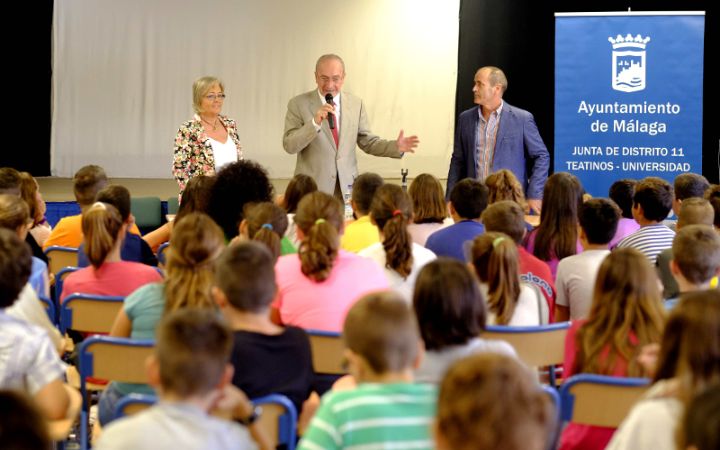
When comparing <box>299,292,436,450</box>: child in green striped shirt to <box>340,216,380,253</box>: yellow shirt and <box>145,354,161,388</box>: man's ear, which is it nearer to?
<box>145,354,161,388</box>: man's ear

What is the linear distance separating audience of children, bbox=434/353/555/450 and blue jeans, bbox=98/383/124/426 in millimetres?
1999

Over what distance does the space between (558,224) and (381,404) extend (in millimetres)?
3302

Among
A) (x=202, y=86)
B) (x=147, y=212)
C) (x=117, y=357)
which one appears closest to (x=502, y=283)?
(x=117, y=357)

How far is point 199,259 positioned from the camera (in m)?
3.64

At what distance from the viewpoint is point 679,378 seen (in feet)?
7.32

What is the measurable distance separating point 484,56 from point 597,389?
8066mm

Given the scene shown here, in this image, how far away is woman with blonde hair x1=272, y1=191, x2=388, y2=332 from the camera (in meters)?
3.91

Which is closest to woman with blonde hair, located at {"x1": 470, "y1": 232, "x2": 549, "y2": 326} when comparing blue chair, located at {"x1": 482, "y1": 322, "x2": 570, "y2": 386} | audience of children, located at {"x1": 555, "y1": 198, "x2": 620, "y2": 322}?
blue chair, located at {"x1": 482, "y1": 322, "x2": 570, "y2": 386}

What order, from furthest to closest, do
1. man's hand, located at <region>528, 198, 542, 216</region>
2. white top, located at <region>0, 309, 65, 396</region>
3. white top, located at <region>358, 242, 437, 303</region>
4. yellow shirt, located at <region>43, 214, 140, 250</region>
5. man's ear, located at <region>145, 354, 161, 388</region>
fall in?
man's hand, located at <region>528, 198, 542, 216</region> < yellow shirt, located at <region>43, 214, 140, 250</region> < white top, located at <region>358, 242, 437, 303</region> < white top, located at <region>0, 309, 65, 396</region> < man's ear, located at <region>145, 354, 161, 388</region>

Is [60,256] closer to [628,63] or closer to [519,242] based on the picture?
[519,242]

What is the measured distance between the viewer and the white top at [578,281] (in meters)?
4.52

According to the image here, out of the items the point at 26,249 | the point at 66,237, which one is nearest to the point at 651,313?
the point at 26,249

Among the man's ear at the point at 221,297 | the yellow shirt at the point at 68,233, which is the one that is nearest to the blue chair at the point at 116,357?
the man's ear at the point at 221,297

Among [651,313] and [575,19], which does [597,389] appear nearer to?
[651,313]
